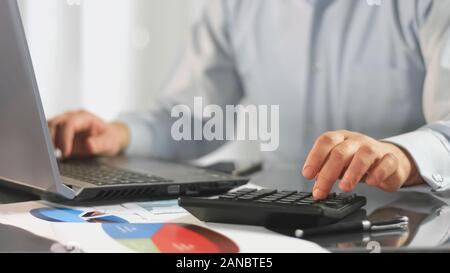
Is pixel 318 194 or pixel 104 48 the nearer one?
pixel 318 194

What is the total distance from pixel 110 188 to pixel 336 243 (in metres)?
0.27

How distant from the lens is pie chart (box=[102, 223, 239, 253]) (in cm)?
46

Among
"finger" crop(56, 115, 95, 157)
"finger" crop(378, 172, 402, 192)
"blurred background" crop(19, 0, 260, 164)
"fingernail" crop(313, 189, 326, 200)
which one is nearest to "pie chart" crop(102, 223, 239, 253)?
"fingernail" crop(313, 189, 326, 200)

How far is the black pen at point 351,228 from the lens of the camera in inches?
19.2

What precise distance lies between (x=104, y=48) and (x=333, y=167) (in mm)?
1217

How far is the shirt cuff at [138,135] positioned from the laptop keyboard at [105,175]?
0.36 meters

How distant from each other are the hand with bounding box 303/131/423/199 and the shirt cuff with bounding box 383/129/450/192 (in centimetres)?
4

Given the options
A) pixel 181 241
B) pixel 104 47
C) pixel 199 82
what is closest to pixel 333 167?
pixel 181 241

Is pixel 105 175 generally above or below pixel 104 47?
below

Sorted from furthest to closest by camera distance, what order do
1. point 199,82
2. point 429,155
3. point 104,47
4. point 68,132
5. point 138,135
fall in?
point 104,47 < point 199,82 < point 138,135 < point 68,132 < point 429,155

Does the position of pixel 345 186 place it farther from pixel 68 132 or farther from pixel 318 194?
pixel 68 132

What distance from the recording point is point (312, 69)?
1.34 m

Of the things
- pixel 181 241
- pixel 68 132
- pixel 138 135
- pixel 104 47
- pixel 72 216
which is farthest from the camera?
pixel 104 47

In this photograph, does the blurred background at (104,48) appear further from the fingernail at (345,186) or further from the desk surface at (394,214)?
the fingernail at (345,186)
